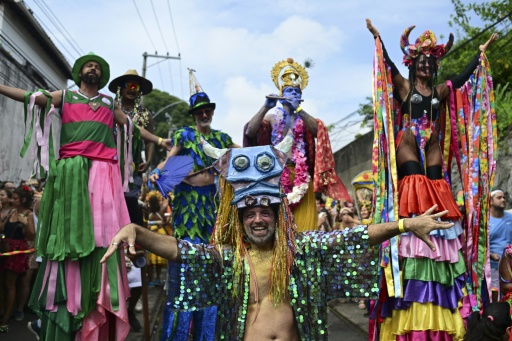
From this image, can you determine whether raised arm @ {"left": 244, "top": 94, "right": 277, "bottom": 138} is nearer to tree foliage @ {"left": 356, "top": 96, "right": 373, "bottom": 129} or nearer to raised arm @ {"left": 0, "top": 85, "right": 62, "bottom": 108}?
raised arm @ {"left": 0, "top": 85, "right": 62, "bottom": 108}

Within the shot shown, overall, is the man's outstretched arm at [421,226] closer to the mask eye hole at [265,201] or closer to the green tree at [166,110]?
the mask eye hole at [265,201]

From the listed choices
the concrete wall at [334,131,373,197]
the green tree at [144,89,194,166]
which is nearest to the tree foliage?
the concrete wall at [334,131,373,197]

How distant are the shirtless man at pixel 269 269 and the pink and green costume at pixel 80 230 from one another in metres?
1.41

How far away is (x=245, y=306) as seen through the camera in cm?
312

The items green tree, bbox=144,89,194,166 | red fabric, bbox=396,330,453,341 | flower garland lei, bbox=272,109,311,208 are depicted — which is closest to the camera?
red fabric, bbox=396,330,453,341

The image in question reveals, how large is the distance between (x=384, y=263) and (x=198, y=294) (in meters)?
1.97

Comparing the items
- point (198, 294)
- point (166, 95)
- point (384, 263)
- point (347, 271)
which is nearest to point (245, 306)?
point (198, 294)

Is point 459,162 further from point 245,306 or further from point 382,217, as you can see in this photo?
point 245,306

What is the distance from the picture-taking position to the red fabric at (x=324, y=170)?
5.26m

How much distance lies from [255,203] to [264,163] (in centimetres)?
22

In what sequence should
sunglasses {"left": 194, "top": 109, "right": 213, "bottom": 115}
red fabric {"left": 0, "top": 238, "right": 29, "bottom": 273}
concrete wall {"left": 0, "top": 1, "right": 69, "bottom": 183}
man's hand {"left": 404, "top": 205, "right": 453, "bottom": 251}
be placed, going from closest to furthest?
man's hand {"left": 404, "top": 205, "right": 453, "bottom": 251} < sunglasses {"left": 194, "top": 109, "right": 213, "bottom": 115} < red fabric {"left": 0, "top": 238, "right": 29, "bottom": 273} < concrete wall {"left": 0, "top": 1, "right": 69, "bottom": 183}

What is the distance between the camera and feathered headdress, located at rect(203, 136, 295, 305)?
10.3 ft

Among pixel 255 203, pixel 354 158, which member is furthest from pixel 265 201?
pixel 354 158

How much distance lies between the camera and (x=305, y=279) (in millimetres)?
3123
